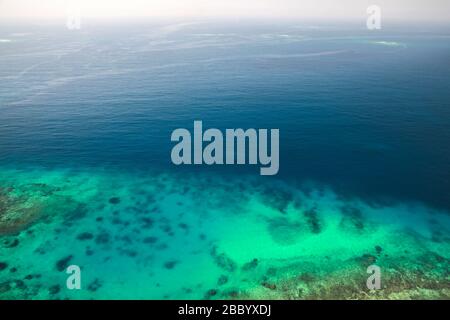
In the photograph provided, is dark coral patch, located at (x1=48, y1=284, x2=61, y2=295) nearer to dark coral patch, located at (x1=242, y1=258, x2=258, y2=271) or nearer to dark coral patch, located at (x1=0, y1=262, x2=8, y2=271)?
dark coral patch, located at (x1=0, y1=262, x2=8, y2=271)

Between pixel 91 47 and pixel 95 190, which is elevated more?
pixel 91 47

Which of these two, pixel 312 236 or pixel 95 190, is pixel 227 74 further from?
pixel 312 236

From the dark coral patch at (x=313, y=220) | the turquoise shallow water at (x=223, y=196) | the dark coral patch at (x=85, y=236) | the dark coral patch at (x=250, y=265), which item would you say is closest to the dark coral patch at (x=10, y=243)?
the turquoise shallow water at (x=223, y=196)

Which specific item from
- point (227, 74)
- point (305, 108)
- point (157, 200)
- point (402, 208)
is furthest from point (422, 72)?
point (157, 200)

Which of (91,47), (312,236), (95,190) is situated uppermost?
(91,47)

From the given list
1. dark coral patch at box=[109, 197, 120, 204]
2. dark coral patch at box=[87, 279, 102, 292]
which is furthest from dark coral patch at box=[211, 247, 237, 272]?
dark coral patch at box=[109, 197, 120, 204]
